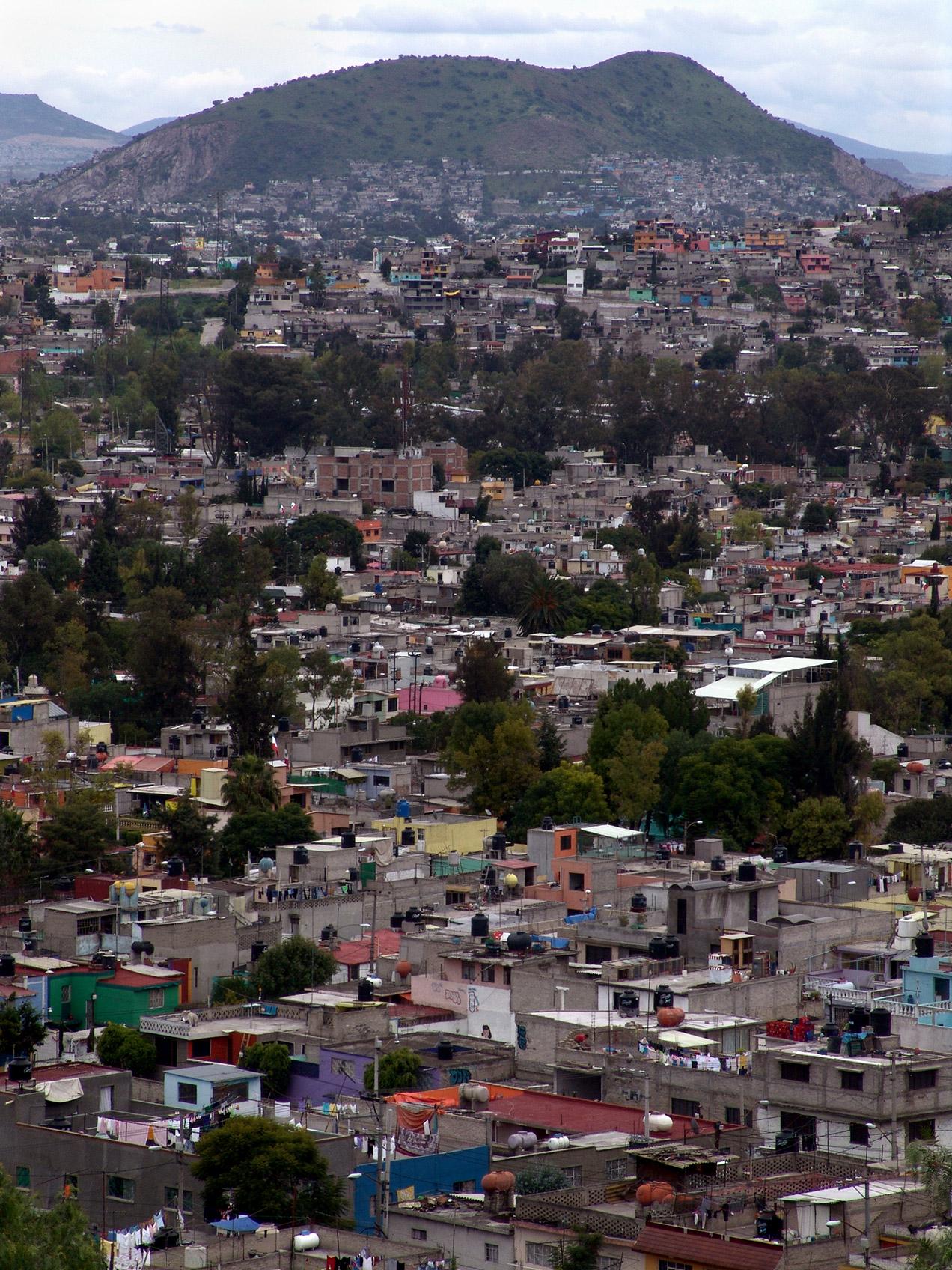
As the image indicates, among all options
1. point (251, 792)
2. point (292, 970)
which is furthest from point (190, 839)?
point (292, 970)

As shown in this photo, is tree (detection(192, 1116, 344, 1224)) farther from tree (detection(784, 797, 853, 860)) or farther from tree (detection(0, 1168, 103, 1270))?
tree (detection(784, 797, 853, 860))

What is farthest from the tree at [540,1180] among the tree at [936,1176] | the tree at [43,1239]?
the tree at [43,1239]

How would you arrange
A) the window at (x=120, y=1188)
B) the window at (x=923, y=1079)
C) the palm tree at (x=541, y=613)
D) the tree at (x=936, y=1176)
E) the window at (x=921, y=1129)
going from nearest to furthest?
the tree at (x=936, y=1176) → the window at (x=120, y=1188) → the window at (x=921, y=1129) → the window at (x=923, y=1079) → the palm tree at (x=541, y=613)

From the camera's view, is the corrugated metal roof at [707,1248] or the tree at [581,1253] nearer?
the corrugated metal roof at [707,1248]

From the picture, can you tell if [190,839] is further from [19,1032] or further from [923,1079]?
[923,1079]

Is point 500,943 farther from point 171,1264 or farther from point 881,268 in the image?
point 881,268

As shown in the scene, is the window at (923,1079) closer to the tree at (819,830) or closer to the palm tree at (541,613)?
the tree at (819,830)
